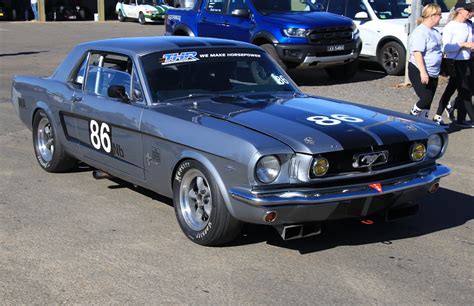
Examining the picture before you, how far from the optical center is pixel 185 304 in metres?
4.09

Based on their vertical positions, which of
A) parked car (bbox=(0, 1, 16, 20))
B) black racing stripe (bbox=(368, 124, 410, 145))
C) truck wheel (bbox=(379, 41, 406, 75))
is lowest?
parked car (bbox=(0, 1, 16, 20))

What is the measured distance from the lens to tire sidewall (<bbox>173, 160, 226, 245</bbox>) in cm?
482

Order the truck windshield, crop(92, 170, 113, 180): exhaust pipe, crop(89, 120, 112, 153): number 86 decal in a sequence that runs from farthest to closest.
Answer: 1. crop(92, 170, 113, 180): exhaust pipe
2. crop(89, 120, 112, 153): number 86 decal
3. the truck windshield

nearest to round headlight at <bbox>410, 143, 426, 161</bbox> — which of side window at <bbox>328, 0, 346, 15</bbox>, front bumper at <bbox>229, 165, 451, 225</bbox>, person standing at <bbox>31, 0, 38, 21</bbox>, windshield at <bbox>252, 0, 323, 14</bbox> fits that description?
front bumper at <bbox>229, 165, 451, 225</bbox>

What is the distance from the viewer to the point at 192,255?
16.1ft

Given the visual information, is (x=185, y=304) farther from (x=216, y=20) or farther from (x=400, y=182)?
(x=216, y=20)

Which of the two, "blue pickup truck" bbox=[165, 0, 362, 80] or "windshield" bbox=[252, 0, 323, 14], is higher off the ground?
"windshield" bbox=[252, 0, 323, 14]

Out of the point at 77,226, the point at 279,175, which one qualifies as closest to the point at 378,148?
the point at 279,175

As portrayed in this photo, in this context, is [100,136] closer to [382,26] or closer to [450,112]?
[450,112]

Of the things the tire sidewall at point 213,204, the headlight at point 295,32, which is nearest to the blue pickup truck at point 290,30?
the headlight at point 295,32

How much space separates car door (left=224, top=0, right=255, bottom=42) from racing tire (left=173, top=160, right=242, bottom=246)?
8.93 meters

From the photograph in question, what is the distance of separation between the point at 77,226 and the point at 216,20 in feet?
31.4

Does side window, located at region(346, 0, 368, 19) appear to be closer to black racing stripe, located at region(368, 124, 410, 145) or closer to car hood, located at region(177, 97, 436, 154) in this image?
car hood, located at region(177, 97, 436, 154)

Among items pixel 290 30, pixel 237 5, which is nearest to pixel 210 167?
pixel 290 30
